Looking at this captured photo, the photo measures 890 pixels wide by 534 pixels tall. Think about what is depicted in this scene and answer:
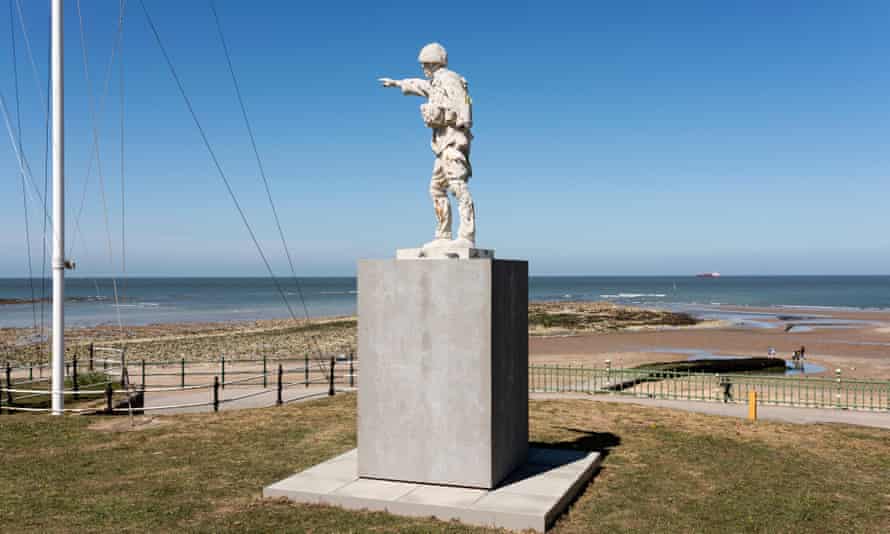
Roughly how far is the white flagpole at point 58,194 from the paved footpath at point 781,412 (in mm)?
12058

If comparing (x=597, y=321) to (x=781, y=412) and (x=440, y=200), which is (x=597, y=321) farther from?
(x=440, y=200)

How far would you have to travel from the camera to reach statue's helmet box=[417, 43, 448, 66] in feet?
29.8

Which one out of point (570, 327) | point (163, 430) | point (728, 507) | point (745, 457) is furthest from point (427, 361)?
point (570, 327)

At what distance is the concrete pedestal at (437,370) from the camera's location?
8.06 meters

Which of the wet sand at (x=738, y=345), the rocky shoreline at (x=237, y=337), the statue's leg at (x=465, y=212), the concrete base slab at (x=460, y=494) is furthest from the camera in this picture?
the rocky shoreline at (x=237, y=337)

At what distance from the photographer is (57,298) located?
45.6ft

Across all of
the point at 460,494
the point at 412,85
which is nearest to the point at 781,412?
the point at 460,494

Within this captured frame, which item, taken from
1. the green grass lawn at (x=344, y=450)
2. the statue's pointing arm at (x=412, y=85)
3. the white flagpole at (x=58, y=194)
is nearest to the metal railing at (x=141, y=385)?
the white flagpole at (x=58, y=194)

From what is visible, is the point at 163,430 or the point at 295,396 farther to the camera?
the point at 295,396

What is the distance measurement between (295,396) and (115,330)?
129ft

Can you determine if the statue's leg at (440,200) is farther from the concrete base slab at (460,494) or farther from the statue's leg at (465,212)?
the concrete base slab at (460,494)

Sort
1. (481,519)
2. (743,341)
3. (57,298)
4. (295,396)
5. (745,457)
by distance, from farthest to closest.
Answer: (743,341) → (295,396) → (57,298) → (745,457) → (481,519)

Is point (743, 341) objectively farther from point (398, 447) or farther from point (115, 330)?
point (115, 330)

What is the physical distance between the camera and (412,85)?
30.0ft
